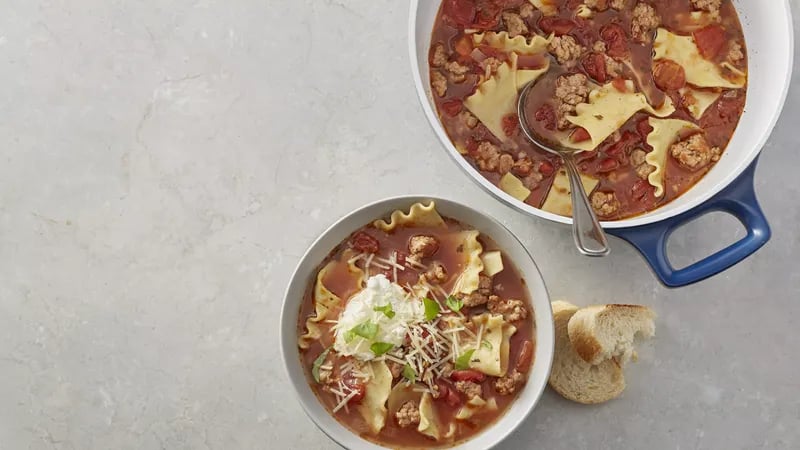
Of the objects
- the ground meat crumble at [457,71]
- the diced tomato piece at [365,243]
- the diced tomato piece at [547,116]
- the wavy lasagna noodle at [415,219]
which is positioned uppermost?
the ground meat crumble at [457,71]

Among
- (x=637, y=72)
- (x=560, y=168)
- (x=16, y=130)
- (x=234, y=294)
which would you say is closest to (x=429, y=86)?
(x=560, y=168)

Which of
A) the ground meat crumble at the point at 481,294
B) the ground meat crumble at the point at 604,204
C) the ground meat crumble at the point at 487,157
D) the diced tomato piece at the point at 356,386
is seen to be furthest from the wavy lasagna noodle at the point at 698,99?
the diced tomato piece at the point at 356,386

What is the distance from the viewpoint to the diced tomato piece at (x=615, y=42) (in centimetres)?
454

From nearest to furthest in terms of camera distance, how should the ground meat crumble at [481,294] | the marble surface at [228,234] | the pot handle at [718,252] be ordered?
1. the pot handle at [718,252]
2. the ground meat crumble at [481,294]
3. the marble surface at [228,234]

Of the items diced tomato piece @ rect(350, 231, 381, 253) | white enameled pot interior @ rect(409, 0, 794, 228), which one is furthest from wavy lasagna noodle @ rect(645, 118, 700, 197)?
diced tomato piece @ rect(350, 231, 381, 253)

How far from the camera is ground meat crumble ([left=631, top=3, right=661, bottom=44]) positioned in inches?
179

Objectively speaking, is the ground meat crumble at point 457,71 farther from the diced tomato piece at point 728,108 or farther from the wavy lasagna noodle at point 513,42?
the diced tomato piece at point 728,108

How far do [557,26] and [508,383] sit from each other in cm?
181

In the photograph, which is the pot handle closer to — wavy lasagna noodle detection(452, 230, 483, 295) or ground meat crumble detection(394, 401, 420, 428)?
wavy lasagna noodle detection(452, 230, 483, 295)

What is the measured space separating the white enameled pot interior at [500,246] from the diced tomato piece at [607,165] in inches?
23.0

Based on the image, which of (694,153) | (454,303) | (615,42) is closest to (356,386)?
(454,303)

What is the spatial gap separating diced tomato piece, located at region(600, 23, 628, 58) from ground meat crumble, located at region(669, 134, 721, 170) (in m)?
0.54

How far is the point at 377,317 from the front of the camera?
13.9ft

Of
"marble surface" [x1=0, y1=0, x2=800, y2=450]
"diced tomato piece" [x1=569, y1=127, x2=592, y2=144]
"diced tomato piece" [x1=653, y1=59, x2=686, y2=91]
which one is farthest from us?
"marble surface" [x1=0, y1=0, x2=800, y2=450]
